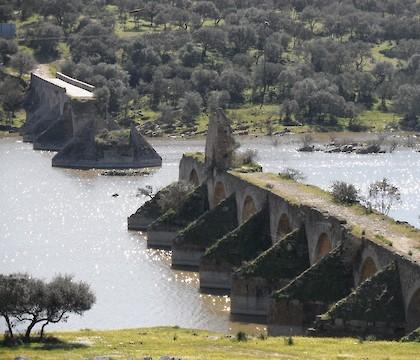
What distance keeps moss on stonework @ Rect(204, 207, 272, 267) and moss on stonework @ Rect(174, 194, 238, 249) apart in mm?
3719

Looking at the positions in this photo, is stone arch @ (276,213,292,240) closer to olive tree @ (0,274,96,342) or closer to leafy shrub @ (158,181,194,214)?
leafy shrub @ (158,181,194,214)

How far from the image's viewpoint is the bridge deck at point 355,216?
53.4 metres

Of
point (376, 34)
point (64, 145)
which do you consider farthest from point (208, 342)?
point (376, 34)

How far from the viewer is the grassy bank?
4138cm

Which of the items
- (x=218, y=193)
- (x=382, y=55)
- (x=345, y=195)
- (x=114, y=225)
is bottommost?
(x=382, y=55)

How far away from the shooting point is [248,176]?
7312 centimetres

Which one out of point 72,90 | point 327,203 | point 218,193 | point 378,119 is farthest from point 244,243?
point 378,119

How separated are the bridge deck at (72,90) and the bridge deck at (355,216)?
176 ft

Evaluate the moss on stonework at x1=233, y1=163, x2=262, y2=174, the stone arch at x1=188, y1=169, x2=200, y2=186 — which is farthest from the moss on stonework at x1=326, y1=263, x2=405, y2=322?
the stone arch at x1=188, y1=169, x2=200, y2=186

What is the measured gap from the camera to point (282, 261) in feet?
197

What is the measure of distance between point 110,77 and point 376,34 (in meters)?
38.3

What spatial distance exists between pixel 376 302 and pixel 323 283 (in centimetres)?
487

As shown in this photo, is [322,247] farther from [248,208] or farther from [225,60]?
[225,60]

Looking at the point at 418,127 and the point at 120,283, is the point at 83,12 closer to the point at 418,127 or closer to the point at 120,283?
the point at 418,127
